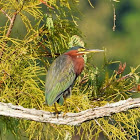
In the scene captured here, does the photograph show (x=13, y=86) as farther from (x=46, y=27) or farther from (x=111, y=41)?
(x=111, y=41)

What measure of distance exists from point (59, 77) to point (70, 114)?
295mm

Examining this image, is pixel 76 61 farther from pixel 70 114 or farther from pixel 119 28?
pixel 119 28

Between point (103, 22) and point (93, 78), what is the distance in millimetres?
10722

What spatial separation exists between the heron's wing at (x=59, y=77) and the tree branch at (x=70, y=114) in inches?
5.0

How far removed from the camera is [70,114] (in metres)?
2.64

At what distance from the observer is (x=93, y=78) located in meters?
3.02

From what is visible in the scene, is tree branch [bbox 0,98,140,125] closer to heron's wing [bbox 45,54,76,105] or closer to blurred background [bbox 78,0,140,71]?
heron's wing [bbox 45,54,76,105]

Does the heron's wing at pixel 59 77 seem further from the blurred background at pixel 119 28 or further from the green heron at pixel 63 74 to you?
the blurred background at pixel 119 28

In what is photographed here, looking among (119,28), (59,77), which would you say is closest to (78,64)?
(59,77)

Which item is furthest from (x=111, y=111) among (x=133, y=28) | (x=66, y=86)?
(x=133, y=28)

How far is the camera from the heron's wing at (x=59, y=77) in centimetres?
280

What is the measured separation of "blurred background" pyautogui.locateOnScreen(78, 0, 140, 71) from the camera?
12.4 meters

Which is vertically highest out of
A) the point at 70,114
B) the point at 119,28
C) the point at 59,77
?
the point at 119,28

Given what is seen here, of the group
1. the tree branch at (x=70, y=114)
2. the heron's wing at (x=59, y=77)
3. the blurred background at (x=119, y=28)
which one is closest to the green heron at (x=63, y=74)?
the heron's wing at (x=59, y=77)
